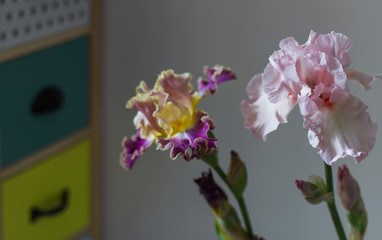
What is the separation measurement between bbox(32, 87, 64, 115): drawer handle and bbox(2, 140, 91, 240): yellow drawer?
0.43 feet

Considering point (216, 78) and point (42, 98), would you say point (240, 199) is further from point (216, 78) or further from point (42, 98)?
point (42, 98)

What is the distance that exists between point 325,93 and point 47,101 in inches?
34.5

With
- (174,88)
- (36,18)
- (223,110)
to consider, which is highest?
(36,18)

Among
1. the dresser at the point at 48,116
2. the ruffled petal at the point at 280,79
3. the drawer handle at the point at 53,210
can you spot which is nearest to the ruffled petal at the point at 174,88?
the ruffled petal at the point at 280,79

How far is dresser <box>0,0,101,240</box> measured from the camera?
133cm

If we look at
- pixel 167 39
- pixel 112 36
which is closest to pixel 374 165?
pixel 167 39

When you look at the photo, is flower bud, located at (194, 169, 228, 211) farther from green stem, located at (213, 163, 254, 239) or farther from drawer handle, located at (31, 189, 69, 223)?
drawer handle, located at (31, 189, 69, 223)

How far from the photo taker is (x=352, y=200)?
72 cm

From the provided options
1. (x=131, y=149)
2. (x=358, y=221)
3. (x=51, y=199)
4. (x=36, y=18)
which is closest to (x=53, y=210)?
(x=51, y=199)

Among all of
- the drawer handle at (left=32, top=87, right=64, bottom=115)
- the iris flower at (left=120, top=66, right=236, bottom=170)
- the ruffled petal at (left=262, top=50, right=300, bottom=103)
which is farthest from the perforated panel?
the ruffled petal at (left=262, top=50, right=300, bottom=103)

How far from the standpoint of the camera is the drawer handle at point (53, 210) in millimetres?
1439

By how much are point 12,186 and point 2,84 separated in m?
0.23

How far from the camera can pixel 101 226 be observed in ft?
5.68

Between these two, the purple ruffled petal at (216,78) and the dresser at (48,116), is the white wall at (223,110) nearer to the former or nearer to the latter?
the dresser at (48,116)
